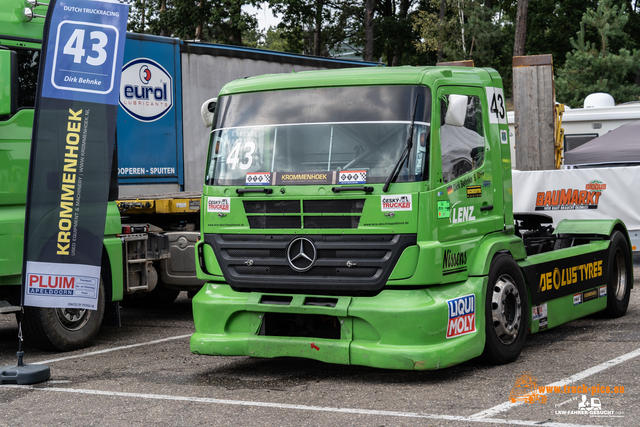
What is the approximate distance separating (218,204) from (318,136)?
103 cm

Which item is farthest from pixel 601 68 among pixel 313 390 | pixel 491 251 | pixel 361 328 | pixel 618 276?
pixel 313 390

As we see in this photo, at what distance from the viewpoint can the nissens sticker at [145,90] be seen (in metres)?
10.3

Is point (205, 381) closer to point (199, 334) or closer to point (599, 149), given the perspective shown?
point (199, 334)

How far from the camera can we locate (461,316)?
6.45 m

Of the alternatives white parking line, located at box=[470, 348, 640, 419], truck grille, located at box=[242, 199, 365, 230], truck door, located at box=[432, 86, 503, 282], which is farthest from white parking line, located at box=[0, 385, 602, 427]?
truck grille, located at box=[242, 199, 365, 230]

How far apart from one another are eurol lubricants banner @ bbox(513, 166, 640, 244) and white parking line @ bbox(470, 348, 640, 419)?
6.10 metres

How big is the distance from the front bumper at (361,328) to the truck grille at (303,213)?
0.57 metres

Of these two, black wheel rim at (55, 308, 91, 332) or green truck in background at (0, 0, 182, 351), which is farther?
black wheel rim at (55, 308, 91, 332)

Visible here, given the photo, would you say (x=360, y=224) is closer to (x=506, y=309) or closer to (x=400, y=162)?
(x=400, y=162)

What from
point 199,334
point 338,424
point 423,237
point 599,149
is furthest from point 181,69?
point 599,149

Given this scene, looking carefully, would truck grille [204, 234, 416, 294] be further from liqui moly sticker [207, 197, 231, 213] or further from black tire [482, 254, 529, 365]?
black tire [482, 254, 529, 365]

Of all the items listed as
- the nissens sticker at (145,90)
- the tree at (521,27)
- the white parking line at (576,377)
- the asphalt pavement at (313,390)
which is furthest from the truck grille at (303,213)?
the tree at (521,27)

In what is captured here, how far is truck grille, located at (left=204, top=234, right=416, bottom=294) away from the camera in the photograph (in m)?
6.34

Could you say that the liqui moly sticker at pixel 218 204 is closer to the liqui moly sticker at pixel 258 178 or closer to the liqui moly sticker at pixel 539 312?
the liqui moly sticker at pixel 258 178
